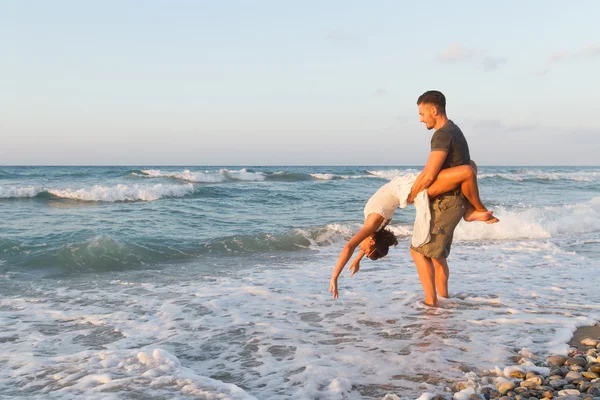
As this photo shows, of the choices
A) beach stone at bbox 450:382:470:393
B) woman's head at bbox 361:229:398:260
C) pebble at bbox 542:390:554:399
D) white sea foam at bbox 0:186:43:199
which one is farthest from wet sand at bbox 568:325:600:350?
white sea foam at bbox 0:186:43:199

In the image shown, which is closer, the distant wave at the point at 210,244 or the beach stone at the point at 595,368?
the beach stone at the point at 595,368

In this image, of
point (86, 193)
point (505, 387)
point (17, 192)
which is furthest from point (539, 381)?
point (17, 192)

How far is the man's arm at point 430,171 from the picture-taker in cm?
474

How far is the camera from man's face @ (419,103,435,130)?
4.92 metres

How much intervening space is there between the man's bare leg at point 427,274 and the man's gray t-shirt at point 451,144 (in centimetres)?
105

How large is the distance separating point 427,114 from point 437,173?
57 centimetres

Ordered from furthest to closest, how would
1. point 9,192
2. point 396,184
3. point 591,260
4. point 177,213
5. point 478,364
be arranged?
point 9,192
point 177,213
point 591,260
point 396,184
point 478,364

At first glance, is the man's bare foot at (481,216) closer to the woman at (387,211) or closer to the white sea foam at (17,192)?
the woman at (387,211)

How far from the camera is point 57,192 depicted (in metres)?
19.6

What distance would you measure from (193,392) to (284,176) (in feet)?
124

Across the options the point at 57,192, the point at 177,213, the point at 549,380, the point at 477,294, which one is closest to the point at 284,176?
the point at 57,192

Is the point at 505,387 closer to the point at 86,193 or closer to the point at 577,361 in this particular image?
the point at 577,361

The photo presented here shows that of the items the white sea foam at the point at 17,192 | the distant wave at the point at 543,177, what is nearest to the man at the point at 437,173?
the white sea foam at the point at 17,192

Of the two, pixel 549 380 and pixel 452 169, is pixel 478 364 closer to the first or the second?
pixel 549 380
